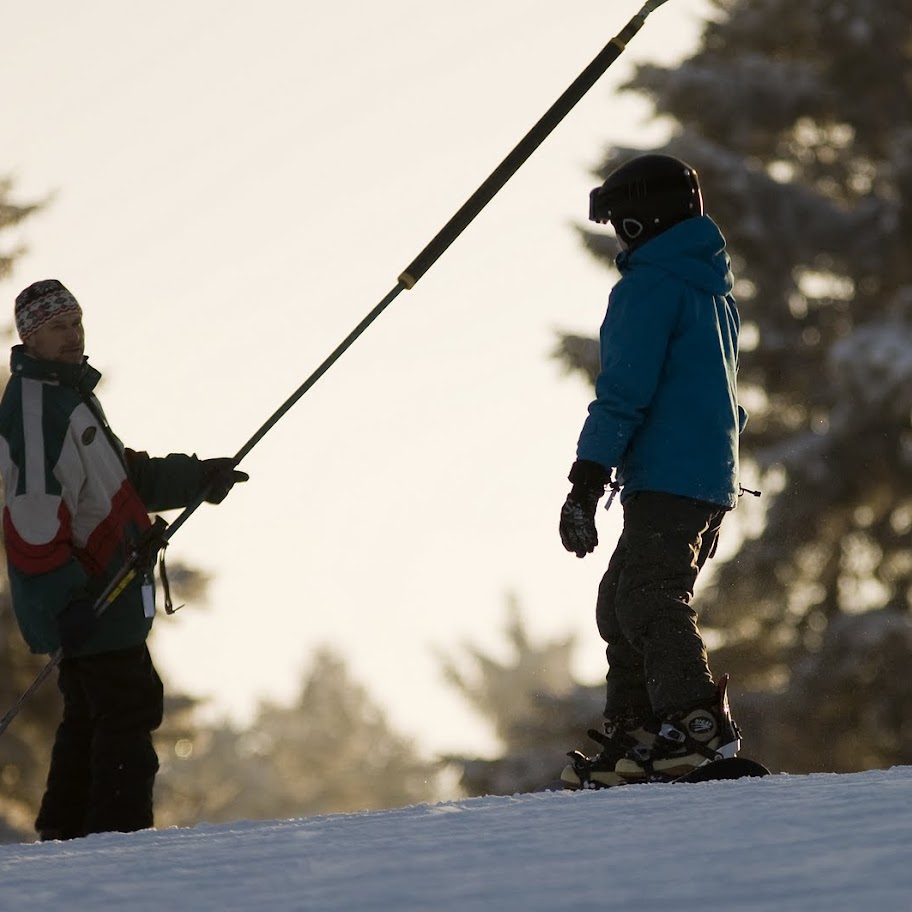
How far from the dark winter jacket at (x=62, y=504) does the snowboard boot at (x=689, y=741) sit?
147 cm

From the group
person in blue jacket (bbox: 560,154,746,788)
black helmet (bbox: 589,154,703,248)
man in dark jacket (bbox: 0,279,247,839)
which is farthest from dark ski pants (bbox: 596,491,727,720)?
man in dark jacket (bbox: 0,279,247,839)

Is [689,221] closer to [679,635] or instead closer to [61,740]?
[679,635]

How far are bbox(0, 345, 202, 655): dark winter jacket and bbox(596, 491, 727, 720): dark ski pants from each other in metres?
1.36

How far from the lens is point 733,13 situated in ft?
56.8

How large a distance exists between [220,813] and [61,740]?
86.6ft

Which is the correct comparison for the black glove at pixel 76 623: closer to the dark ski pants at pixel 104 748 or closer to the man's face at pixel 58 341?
the dark ski pants at pixel 104 748

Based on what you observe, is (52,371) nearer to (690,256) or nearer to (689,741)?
(690,256)

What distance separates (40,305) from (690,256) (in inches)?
71.3

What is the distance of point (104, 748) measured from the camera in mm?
5078

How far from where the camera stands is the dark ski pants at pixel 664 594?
4.81 m

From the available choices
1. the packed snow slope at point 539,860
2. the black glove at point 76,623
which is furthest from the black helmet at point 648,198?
the packed snow slope at point 539,860

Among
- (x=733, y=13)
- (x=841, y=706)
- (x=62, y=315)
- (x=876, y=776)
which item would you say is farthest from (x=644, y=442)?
(x=733, y=13)

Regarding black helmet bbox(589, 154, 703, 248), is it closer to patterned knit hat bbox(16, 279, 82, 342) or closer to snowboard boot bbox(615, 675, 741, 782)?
snowboard boot bbox(615, 675, 741, 782)

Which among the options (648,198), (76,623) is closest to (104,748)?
(76,623)
